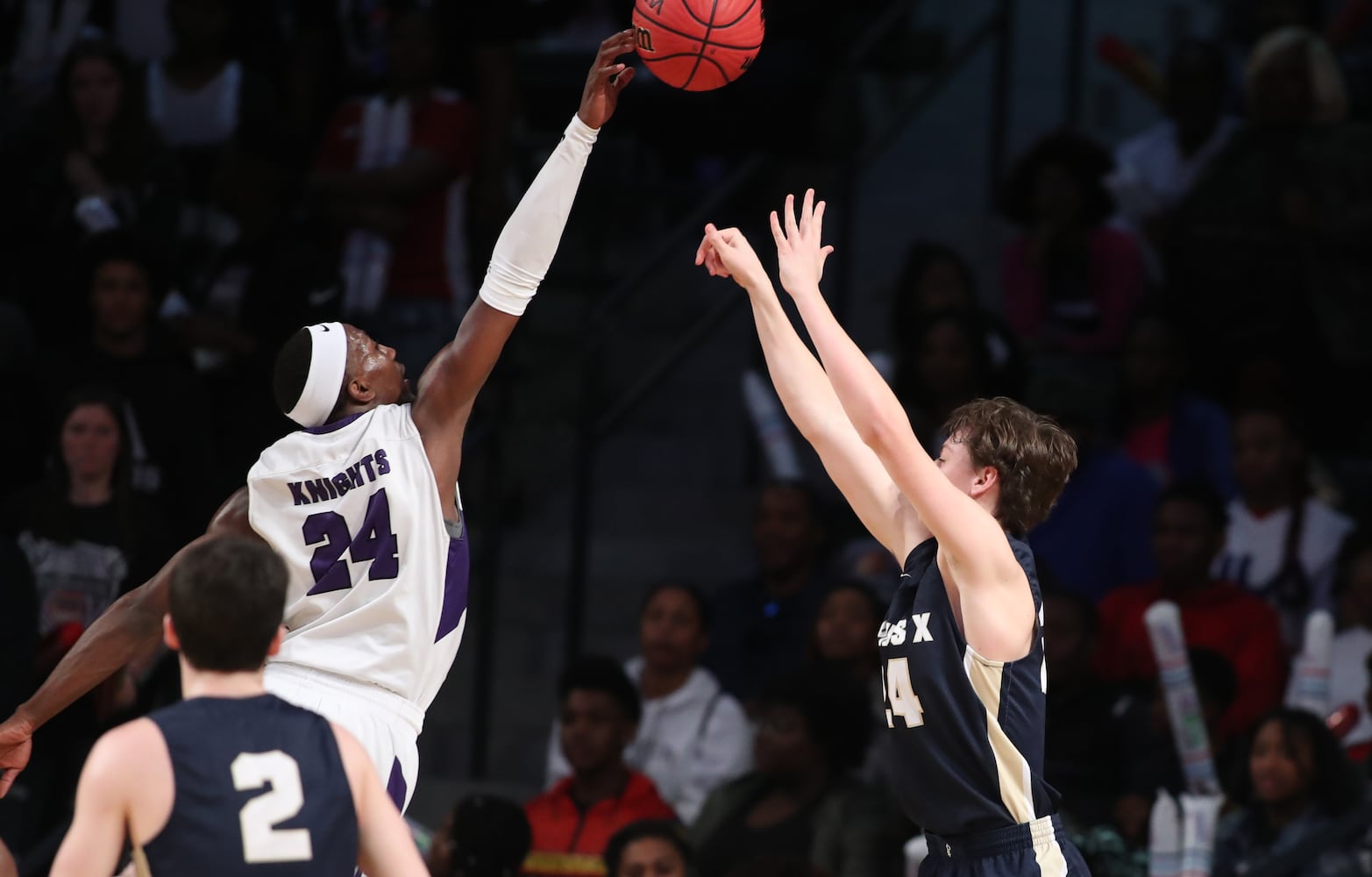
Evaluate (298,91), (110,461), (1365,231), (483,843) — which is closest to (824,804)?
(483,843)

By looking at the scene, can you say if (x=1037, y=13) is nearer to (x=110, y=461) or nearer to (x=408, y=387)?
(x=110, y=461)

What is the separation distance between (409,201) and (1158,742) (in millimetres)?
4220

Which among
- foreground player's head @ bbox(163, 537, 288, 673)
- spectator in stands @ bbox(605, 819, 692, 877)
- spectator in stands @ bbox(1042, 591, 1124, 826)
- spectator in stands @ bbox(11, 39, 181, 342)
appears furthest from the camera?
spectator in stands @ bbox(11, 39, 181, 342)

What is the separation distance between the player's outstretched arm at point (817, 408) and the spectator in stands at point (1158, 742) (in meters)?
2.40

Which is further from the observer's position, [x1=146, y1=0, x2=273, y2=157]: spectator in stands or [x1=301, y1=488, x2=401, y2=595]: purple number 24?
[x1=146, y1=0, x2=273, y2=157]: spectator in stands

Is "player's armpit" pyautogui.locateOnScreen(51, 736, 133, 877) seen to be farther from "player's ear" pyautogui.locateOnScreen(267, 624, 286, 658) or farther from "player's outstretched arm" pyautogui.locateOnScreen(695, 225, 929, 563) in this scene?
"player's outstretched arm" pyautogui.locateOnScreen(695, 225, 929, 563)

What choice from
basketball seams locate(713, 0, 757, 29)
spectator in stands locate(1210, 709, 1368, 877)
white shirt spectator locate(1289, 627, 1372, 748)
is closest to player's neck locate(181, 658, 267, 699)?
basketball seams locate(713, 0, 757, 29)

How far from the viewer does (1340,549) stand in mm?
8016

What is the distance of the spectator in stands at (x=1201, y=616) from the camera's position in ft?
25.7

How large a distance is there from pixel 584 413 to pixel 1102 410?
7.40 ft

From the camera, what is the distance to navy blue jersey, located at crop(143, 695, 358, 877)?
377cm

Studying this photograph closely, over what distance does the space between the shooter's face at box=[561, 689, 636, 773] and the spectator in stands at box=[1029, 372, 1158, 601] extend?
6.21 ft

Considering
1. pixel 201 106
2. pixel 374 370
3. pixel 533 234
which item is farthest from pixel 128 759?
pixel 201 106

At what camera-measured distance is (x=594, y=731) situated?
760 centimetres
